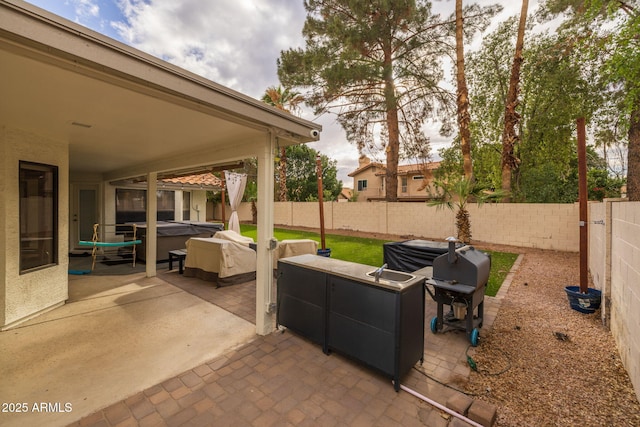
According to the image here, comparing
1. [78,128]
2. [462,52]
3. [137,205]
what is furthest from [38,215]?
[462,52]

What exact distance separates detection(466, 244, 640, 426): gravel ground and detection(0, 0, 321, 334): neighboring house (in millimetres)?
2716

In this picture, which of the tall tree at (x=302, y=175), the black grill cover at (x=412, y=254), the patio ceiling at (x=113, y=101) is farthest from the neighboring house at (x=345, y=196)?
the patio ceiling at (x=113, y=101)

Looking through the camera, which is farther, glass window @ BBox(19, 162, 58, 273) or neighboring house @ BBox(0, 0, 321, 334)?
glass window @ BBox(19, 162, 58, 273)

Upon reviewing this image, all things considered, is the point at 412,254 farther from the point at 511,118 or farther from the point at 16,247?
the point at 511,118

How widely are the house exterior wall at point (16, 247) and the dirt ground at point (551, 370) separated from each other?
231 inches

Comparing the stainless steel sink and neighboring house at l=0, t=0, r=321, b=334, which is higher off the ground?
neighboring house at l=0, t=0, r=321, b=334

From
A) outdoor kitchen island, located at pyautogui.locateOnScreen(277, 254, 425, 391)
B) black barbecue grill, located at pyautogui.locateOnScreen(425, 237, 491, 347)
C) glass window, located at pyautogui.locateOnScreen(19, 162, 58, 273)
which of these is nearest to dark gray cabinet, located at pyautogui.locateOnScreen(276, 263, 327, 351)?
outdoor kitchen island, located at pyautogui.locateOnScreen(277, 254, 425, 391)

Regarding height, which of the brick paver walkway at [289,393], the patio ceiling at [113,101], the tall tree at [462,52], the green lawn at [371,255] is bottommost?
the brick paver walkway at [289,393]

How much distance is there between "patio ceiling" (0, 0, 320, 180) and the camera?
1.73 meters

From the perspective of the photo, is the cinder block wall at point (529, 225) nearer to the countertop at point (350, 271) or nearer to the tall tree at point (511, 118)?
the tall tree at point (511, 118)

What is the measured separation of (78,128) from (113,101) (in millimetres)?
1724

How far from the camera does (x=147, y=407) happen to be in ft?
7.70

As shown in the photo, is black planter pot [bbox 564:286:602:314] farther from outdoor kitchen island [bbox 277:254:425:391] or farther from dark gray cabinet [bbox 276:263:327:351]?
dark gray cabinet [bbox 276:263:327:351]

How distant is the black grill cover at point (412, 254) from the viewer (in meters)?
5.54
